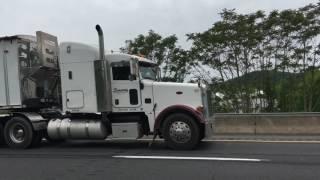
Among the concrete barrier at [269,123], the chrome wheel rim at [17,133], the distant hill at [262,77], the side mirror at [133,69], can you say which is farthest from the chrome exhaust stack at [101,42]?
the distant hill at [262,77]

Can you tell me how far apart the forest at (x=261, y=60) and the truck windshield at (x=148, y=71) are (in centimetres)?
689

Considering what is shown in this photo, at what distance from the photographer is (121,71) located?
573 inches

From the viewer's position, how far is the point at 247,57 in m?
23.0

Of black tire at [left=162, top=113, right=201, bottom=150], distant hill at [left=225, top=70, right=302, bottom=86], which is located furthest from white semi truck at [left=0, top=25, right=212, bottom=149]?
distant hill at [left=225, top=70, right=302, bottom=86]

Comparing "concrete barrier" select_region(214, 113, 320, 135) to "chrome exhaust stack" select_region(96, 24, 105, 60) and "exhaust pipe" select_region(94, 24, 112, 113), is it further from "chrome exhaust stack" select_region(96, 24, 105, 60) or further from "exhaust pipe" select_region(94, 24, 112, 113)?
"chrome exhaust stack" select_region(96, 24, 105, 60)

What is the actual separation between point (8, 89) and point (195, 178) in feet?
24.5

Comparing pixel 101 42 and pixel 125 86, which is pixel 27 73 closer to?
pixel 101 42

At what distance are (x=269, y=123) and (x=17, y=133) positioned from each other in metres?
7.61

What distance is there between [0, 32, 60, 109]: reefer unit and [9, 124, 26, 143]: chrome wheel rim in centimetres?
58

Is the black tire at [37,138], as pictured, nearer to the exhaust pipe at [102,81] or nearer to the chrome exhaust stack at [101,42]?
the exhaust pipe at [102,81]

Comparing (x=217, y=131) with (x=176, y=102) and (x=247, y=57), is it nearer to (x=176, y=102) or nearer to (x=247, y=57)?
(x=176, y=102)

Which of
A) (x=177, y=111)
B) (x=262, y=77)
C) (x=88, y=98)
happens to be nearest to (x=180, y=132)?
(x=177, y=111)

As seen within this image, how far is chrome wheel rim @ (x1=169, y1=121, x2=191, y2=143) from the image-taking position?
13844mm

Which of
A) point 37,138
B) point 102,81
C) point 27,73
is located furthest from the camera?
point 27,73
